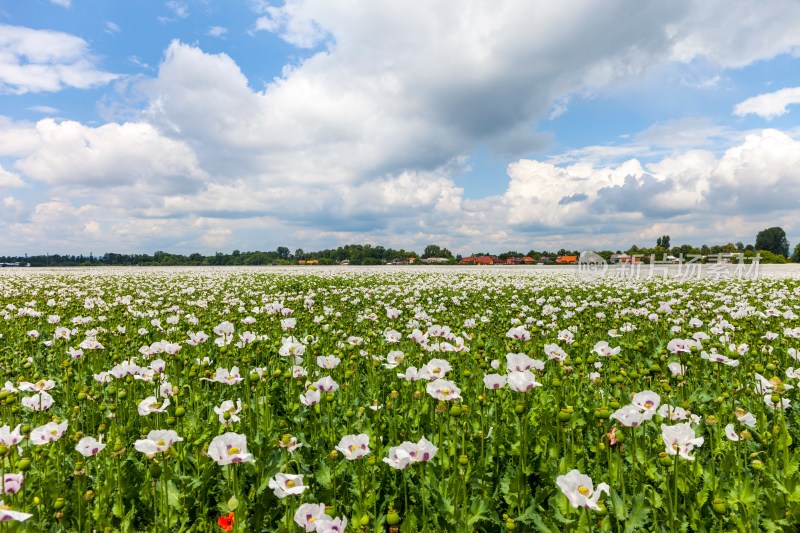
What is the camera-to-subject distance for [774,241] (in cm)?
12119

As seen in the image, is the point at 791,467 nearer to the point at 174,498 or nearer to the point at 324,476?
the point at 324,476

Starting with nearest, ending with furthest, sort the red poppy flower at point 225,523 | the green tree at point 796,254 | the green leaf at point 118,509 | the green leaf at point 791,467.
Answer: the red poppy flower at point 225,523 → the green leaf at point 118,509 → the green leaf at point 791,467 → the green tree at point 796,254

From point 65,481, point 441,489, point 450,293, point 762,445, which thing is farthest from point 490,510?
point 450,293

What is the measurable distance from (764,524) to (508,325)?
20.1ft

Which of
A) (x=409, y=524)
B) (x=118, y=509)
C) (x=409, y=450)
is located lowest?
(x=118, y=509)

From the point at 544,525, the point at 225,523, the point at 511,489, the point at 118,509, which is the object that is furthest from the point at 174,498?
the point at 544,525

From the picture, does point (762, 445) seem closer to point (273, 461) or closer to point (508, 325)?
point (273, 461)

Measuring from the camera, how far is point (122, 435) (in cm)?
396

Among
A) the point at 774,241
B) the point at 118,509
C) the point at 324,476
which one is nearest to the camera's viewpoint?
the point at 118,509

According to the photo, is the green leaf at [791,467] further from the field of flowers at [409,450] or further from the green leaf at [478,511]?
the green leaf at [478,511]

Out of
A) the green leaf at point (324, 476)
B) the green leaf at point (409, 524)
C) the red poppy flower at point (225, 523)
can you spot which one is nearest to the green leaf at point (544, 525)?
the green leaf at point (409, 524)

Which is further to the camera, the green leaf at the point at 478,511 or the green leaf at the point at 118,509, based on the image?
the green leaf at the point at 118,509

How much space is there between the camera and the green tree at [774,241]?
395ft

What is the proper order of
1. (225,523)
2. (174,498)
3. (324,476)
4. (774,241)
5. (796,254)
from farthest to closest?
1. (774,241)
2. (796,254)
3. (324,476)
4. (174,498)
5. (225,523)
